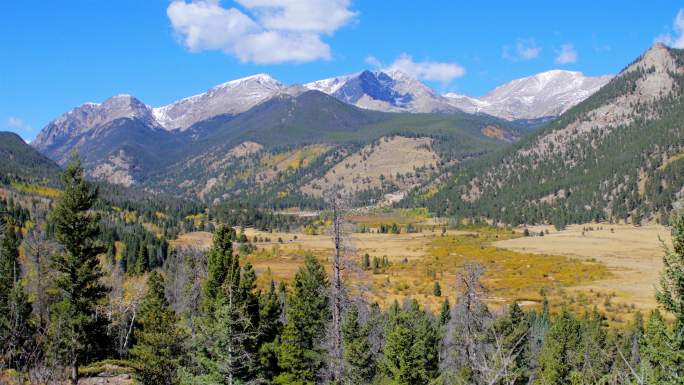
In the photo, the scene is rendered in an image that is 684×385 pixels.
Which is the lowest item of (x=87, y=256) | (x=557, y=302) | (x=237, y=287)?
(x=557, y=302)

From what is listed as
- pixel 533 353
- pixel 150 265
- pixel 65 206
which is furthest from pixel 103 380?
pixel 150 265

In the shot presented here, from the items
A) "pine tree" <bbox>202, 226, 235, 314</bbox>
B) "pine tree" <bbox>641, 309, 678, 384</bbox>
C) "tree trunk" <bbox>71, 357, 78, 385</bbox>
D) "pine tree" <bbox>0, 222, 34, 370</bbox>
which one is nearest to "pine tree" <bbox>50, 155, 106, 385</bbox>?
"tree trunk" <bbox>71, 357, 78, 385</bbox>

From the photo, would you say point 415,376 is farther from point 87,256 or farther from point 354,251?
point 87,256

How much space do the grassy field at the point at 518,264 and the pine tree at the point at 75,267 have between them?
18.0 meters

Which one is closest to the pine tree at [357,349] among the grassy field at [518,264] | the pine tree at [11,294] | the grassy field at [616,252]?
the grassy field at [518,264]

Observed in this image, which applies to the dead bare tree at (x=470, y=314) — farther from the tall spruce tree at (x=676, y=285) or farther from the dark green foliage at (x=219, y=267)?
the dark green foliage at (x=219, y=267)

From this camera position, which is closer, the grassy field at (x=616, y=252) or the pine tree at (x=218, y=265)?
the pine tree at (x=218, y=265)

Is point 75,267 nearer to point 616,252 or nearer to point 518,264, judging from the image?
point 518,264

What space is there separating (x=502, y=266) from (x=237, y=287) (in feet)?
302

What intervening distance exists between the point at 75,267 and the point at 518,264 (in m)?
99.4

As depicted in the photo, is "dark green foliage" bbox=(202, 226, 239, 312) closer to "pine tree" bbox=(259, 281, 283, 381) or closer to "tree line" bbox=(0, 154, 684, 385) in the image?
"tree line" bbox=(0, 154, 684, 385)

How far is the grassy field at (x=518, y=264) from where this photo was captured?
8325cm

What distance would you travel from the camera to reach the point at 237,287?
31.6 meters

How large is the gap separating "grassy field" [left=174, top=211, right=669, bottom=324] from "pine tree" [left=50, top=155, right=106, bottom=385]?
18.0m
